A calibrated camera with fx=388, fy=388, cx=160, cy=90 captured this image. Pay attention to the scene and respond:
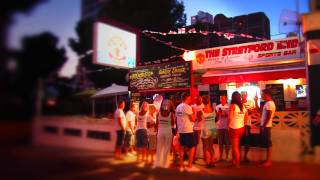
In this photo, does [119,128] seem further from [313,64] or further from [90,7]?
[313,64]

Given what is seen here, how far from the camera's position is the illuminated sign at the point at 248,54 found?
12250mm

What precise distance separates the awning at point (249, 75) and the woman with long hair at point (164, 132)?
217 inches

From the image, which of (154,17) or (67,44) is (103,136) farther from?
(154,17)

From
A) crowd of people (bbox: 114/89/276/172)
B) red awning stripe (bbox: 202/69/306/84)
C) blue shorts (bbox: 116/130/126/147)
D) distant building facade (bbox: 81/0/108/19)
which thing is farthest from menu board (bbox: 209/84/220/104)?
distant building facade (bbox: 81/0/108/19)

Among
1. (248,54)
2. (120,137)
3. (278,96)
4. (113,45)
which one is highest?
(248,54)

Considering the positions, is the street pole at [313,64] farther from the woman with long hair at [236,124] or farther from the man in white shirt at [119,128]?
the man in white shirt at [119,128]

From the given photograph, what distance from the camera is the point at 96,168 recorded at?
512 centimetres

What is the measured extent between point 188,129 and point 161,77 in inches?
165

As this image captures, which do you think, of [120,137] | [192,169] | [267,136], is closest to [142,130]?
[192,169]

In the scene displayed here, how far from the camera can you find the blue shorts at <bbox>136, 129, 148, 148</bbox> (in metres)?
7.40

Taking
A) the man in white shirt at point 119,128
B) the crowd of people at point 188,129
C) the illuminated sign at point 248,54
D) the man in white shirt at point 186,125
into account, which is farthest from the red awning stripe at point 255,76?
the man in white shirt at point 119,128

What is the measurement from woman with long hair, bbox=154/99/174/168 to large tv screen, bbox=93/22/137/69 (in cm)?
141

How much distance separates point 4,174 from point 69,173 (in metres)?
0.96

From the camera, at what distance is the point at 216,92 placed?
14719 millimetres
